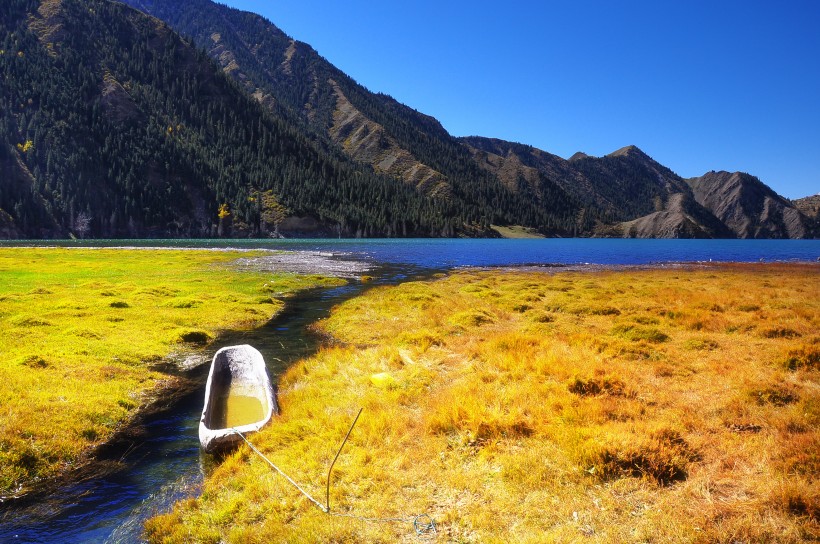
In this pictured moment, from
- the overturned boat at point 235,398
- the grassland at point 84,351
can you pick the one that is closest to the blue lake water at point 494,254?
the grassland at point 84,351

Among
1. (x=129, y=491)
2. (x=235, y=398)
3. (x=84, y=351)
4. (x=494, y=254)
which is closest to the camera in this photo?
(x=129, y=491)

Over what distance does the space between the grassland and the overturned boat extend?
2.23 meters

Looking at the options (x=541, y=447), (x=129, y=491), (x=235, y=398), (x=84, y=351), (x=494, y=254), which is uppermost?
(x=494, y=254)

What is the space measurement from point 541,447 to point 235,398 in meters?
9.42

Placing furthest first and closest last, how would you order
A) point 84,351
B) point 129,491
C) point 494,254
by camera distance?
point 494,254 < point 84,351 < point 129,491

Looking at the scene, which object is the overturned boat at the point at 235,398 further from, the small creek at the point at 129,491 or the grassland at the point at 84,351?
the grassland at the point at 84,351

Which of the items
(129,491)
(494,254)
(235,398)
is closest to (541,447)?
(129,491)

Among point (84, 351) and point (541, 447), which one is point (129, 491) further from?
point (84, 351)

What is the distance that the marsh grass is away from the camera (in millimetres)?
6410

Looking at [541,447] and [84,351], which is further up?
[541,447]

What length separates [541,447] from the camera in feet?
27.8

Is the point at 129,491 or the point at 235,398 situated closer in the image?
the point at 129,491

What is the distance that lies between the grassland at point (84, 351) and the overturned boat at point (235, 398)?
7.33ft

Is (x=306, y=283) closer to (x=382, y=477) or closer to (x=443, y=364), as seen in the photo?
(x=443, y=364)
